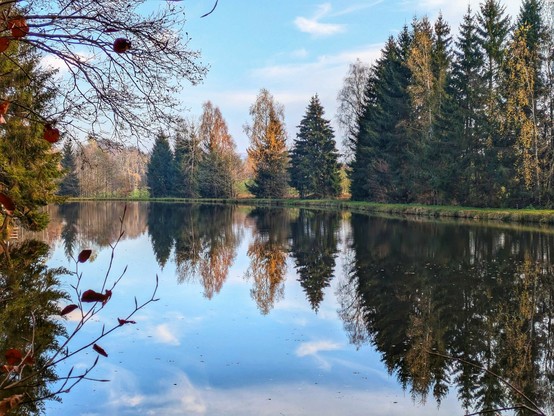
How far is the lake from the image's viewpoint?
6031mm

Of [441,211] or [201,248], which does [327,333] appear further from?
[441,211]

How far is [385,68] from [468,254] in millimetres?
30042

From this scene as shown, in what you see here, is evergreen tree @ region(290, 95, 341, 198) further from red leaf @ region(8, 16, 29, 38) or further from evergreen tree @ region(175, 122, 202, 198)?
red leaf @ region(8, 16, 29, 38)

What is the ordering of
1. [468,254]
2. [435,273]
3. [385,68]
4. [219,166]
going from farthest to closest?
[219,166]
[385,68]
[468,254]
[435,273]

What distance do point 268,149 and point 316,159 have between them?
A: 7.04m

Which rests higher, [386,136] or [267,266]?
[386,136]

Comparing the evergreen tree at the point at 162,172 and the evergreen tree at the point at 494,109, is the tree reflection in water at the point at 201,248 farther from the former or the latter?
the evergreen tree at the point at 162,172

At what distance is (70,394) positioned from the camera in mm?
6234

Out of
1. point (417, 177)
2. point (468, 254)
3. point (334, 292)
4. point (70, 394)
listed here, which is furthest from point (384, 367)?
point (417, 177)

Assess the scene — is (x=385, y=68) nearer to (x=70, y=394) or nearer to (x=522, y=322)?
(x=522, y=322)

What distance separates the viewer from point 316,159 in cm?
5278

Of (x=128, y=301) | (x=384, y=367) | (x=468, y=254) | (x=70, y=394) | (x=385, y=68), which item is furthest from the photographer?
(x=385, y=68)

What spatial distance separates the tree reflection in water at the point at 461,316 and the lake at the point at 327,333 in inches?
1.3

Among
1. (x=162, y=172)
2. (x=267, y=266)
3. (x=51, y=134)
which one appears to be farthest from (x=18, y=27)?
(x=162, y=172)
